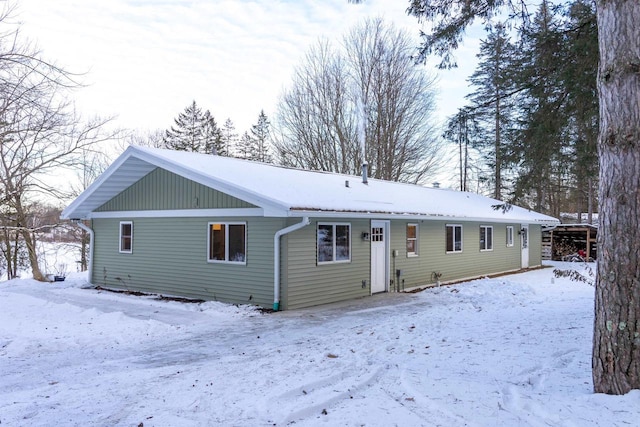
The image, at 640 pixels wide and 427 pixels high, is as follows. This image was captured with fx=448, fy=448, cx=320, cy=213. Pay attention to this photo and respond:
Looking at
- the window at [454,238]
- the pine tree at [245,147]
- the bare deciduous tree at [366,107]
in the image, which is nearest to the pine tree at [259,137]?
the pine tree at [245,147]

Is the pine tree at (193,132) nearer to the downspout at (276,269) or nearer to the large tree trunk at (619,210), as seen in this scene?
the downspout at (276,269)

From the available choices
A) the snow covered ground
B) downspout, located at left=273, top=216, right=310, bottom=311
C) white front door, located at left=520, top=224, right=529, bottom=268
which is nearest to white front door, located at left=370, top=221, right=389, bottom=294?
the snow covered ground

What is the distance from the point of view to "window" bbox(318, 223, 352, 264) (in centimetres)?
1034

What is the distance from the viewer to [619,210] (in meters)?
4.02

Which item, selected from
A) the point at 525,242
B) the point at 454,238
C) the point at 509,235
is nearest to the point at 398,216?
the point at 454,238

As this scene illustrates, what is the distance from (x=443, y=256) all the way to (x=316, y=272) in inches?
243

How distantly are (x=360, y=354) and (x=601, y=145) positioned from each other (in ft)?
12.3

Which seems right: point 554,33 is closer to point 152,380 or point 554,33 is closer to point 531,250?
point 152,380

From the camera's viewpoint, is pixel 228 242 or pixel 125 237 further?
pixel 125 237

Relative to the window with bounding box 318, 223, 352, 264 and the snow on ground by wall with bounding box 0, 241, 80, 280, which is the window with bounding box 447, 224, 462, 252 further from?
the snow on ground by wall with bounding box 0, 241, 80, 280

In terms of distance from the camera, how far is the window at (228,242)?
10.2 m

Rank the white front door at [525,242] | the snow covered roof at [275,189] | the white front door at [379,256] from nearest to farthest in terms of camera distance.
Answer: the snow covered roof at [275,189] < the white front door at [379,256] < the white front door at [525,242]

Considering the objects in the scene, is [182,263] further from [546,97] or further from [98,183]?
[546,97]

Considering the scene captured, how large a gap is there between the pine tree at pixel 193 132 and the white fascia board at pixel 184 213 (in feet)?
63.6
